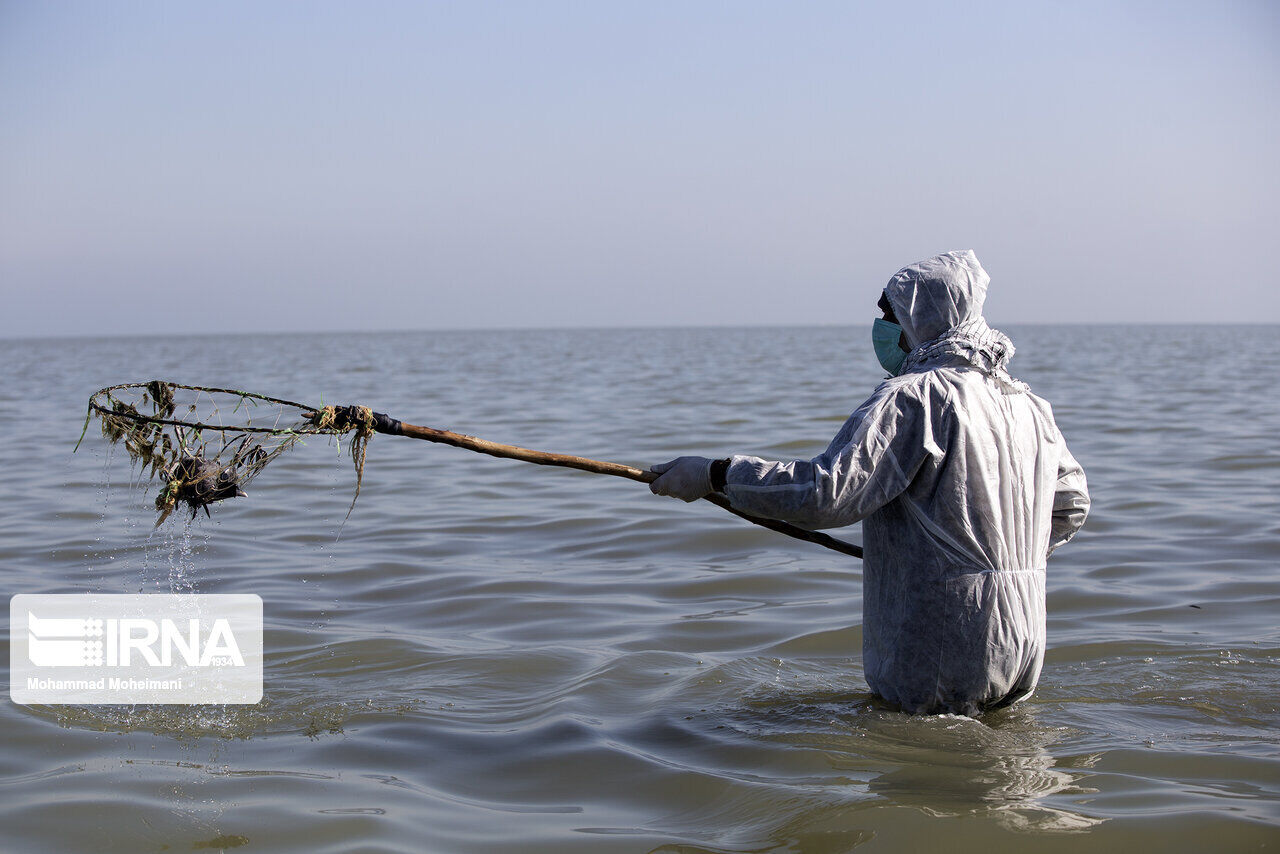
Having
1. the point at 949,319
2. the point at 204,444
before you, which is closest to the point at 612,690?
the point at 204,444

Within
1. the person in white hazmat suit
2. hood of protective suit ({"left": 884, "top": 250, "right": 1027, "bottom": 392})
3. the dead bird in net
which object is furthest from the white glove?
hood of protective suit ({"left": 884, "top": 250, "right": 1027, "bottom": 392})

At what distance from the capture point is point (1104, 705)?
441cm

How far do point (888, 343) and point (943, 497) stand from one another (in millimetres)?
712

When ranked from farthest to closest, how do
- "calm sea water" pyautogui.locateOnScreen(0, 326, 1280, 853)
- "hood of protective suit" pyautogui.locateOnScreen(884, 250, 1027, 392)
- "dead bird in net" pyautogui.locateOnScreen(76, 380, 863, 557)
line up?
"dead bird in net" pyautogui.locateOnScreen(76, 380, 863, 557) < "hood of protective suit" pyautogui.locateOnScreen(884, 250, 1027, 392) < "calm sea water" pyautogui.locateOnScreen(0, 326, 1280, 853)

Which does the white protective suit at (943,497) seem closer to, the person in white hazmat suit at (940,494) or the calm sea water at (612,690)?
the person in white hazmat suit at (940,494)

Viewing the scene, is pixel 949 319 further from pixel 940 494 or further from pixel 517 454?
pixel 517 454

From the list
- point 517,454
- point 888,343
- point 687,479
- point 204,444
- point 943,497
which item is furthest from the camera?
point 204,444

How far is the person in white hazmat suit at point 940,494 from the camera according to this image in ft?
11.0

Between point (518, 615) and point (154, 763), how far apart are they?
2.55m

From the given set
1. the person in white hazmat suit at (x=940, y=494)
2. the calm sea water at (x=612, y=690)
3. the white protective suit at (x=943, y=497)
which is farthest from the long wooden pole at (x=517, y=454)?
the calm sea water at (x=612, y=690)

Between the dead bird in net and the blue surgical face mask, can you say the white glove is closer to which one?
the dead bird in net

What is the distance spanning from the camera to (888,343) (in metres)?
3.93

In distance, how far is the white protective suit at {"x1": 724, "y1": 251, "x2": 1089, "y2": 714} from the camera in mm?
3357

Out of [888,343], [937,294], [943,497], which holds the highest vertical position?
[937,294]
